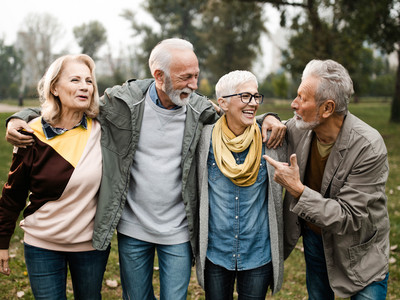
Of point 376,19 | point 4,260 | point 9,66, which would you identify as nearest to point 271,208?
point 4,260

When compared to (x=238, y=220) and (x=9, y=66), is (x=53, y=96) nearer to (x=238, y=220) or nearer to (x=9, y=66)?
(x=238, y=220)

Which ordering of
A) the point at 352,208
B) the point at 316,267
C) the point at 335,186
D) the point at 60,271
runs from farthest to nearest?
1. the point at 316,267
2. the point at 60,271
3. the point at 335,186
4. the point at 352,208

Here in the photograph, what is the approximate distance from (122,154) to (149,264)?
0.89m

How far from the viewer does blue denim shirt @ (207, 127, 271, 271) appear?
2.79m

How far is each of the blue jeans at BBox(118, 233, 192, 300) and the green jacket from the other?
0.13m

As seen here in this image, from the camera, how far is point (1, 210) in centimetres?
277

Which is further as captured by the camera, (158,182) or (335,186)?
(158,182)

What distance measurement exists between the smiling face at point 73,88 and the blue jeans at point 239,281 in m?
1.42

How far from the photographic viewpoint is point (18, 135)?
257cm

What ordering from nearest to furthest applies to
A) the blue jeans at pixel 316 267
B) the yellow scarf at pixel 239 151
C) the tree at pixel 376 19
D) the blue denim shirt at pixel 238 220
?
the yellow scarf at pixel 239 151
the blue denim shirt at pixel 238 220
the blue jeans at pixel 316 267
the tree at pixel 376 19

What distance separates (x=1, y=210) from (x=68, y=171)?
59 cm

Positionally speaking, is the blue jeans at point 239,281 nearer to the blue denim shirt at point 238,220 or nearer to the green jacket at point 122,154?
the blue denim shirt at point 238,220

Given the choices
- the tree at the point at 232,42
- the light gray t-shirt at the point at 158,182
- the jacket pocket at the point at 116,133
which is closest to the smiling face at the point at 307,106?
the light gray t-shirt at the point at 158,182

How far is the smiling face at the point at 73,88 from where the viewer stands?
2.71 metres
